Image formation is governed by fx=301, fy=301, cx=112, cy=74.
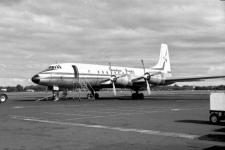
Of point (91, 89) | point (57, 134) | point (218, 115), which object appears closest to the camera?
point (57, 134)

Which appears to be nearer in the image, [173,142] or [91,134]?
[173,142]

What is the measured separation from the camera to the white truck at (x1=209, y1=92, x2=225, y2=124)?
1305cm

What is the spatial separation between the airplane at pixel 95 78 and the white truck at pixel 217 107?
983 inches

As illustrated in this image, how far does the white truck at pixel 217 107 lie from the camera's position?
1305 centimetres

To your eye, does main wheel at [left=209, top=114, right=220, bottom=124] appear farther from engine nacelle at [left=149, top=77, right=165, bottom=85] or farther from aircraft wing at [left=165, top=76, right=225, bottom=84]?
engine nacelle at [left=149, top=77, right=165, bottom=85]

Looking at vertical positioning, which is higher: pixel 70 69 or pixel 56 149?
pixel 70 69

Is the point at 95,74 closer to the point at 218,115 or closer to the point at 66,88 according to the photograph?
the point at 66,88

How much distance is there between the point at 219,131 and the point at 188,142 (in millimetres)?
2638

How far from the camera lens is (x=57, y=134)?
415 inches

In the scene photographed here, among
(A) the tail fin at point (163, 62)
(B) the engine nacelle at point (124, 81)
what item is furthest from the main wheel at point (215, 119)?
(A) the tail fin at point (163, 62)

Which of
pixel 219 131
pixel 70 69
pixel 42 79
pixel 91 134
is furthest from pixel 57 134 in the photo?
pixel 70 69

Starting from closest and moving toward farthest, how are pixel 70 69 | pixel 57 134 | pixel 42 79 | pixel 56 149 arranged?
pixel 56 149 < pixel 57 134 < pixel 42 79 < pixel 70 69

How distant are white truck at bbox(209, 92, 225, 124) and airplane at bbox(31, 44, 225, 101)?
2498 centimetres

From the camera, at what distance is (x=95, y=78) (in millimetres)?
40000
